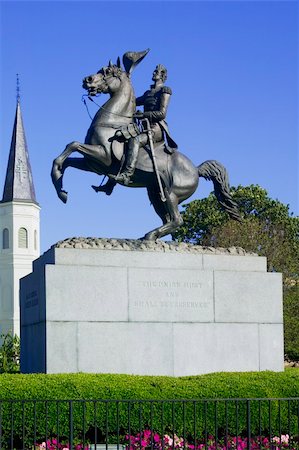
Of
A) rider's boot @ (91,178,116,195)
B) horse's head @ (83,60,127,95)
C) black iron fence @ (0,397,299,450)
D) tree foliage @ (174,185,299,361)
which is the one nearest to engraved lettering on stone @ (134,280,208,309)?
rider's boot @ (91,178,116,195)

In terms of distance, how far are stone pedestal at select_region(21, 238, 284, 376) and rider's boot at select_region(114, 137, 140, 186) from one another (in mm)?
1208

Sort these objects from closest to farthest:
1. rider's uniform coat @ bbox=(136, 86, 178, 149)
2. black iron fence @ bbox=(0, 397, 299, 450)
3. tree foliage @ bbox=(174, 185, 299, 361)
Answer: black iron fence @ bbox=(0, 397, 299, 450) < rider's uniform coat @ bbox=(136, 86, 178, 149) < tree foliage @ bbox=(174, 185, 299, 361)

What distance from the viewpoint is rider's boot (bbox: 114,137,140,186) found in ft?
58.3

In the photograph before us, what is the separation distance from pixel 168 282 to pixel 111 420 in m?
4.27

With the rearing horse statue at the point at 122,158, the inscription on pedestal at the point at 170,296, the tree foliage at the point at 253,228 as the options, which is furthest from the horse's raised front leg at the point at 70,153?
the tree foliage at the point at 253,228

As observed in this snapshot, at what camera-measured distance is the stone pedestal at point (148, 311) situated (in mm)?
16578

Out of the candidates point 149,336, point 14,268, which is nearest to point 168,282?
point 149,336

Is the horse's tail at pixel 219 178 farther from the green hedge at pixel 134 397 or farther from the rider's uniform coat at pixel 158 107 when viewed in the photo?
the green hedge at pixel 134 397

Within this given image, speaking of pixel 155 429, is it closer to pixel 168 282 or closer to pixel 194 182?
pixel 168 282

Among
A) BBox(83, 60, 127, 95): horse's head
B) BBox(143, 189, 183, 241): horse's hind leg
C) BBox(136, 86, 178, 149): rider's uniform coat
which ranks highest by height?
BBox(83, 60, 127, 95): horse's head

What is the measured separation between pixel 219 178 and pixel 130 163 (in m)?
2.52

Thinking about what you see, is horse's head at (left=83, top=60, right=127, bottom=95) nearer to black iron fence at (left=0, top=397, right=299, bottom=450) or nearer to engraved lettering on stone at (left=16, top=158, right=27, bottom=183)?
black iron fence at (left=0, top=397, right=299, bottom=450)

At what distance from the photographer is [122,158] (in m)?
18.0

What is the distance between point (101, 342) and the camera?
1664cm
